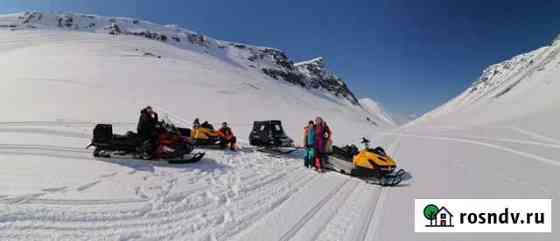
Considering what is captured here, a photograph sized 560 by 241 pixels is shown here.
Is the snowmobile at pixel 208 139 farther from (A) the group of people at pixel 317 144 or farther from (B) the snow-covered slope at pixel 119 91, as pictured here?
(B) the snow-covered slope at pixel 119 91

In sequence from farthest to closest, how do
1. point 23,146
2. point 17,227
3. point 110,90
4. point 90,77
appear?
point 90,77
point 110,90
point 23,146
point 17,227

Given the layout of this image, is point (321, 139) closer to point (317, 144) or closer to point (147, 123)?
point (317, 144)

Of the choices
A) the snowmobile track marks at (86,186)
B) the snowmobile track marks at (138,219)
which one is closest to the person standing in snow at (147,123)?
the snowmobile track marks at (86,186)

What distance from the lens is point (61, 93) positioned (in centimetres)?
2642

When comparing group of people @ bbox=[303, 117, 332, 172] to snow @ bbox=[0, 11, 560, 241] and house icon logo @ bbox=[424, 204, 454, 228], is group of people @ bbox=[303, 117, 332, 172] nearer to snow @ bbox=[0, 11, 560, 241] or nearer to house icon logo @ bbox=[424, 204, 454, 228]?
snow @ bbox=[0, 11, 560, 241]

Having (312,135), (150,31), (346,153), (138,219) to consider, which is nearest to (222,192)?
(138,219)

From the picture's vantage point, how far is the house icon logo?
538 cm

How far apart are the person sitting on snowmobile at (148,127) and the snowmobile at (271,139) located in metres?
5.13

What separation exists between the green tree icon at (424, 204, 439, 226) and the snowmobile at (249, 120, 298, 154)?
24.7 feet

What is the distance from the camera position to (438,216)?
18.6 ft

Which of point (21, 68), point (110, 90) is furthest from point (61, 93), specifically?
point (21, 68)

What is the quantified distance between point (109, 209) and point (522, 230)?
714 cm

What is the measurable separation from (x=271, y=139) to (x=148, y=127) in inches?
213

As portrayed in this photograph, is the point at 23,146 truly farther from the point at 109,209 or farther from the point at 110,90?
the point at 110,90
